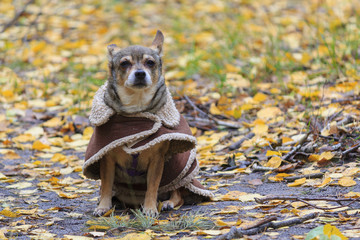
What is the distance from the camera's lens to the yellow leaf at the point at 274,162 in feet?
13.4

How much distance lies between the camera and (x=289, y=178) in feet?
12.4

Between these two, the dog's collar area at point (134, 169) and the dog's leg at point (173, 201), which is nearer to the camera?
the dog's collar area at point (134, 169)

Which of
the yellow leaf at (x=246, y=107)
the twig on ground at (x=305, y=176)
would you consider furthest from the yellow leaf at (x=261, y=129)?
the twig on ground at (x=305, y=176)

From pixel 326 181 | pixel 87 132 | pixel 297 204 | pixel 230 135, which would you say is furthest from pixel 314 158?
pixel 87 132

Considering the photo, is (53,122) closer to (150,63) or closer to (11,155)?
(11,155)

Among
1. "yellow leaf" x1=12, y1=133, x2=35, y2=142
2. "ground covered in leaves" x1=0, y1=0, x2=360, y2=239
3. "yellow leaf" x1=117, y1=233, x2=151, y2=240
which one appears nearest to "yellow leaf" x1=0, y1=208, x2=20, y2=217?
"ground covered in leaves" x1=0, y1=0, x2=360, y2=239

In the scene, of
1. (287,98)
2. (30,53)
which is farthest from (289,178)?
(30,53)

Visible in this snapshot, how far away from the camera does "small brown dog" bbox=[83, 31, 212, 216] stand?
3270 millimetres

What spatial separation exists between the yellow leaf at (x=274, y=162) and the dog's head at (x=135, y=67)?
1212mm

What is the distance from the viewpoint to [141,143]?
10.6 ft

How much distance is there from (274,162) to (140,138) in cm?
132

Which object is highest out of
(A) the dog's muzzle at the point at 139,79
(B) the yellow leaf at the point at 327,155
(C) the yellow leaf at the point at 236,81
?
(A) the dog's muzzle at the point at 139,79

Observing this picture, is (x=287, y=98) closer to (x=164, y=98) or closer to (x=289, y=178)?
(x=289, y=178)

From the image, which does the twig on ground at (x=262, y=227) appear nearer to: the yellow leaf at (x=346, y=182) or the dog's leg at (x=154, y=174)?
the yellow leaf at (x=346, y=182)
